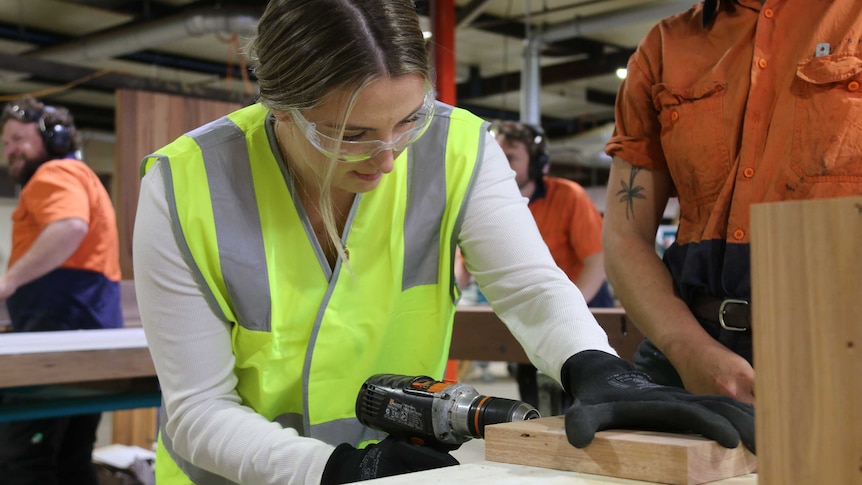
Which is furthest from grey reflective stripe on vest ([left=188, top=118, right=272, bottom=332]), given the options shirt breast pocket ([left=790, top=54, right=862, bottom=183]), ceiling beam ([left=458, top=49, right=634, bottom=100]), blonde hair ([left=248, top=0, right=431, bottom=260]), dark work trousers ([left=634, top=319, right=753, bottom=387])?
ceiling beam ([left=458, top=49, right=634, bottom=100])

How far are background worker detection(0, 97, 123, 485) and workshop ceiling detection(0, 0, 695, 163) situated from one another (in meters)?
2.85

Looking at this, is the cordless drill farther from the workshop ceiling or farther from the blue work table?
the workshop ceiling

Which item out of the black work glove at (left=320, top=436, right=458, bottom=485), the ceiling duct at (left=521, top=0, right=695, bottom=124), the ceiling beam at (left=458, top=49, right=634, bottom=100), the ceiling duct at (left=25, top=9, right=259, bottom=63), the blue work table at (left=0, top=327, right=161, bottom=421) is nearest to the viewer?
the black work glove at (left=320, top=436, right=458, bottom=485)

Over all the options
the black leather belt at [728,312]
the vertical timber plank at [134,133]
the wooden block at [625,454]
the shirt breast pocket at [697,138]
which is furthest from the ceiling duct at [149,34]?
the wooden block at [625,454]

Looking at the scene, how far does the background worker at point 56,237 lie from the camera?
3820mm

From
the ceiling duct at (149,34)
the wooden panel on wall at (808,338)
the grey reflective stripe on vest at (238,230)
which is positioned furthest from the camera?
the ceiling duct at (149,34)

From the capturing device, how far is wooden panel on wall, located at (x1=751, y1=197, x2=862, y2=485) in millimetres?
713

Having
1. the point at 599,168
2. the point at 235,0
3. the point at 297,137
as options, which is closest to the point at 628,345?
the point at 297,137

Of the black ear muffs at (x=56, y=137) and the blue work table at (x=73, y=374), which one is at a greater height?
the black ear muffs at (x=56, y=137)

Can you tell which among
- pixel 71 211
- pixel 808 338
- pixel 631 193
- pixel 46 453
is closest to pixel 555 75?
pixel 71 211

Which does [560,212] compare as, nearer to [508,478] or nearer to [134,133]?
[508,478]

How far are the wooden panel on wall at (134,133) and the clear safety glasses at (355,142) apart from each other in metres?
5.89

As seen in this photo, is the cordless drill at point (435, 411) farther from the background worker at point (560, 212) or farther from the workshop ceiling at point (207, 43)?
the workshop ceiling at point (207, 43)

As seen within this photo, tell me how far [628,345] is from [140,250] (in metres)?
1.78
